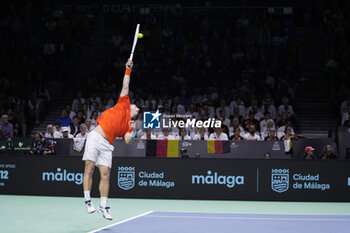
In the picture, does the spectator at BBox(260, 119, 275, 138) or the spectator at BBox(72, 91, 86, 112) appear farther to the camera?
the spectator at BBox(72, 91, 86, 112)

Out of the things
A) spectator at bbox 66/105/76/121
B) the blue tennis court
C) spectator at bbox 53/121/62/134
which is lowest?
the blue tennis court

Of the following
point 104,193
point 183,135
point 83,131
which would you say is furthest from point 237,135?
point 104,193

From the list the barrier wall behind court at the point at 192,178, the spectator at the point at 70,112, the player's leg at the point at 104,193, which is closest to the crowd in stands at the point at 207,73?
the spectator at the point at 70,112

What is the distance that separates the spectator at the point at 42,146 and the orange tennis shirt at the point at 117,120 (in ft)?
18.8

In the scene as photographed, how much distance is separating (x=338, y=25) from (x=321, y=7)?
2123mm

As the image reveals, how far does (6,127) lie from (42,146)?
8.97 ft

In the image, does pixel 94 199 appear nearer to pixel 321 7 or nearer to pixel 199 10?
pixel 199 10

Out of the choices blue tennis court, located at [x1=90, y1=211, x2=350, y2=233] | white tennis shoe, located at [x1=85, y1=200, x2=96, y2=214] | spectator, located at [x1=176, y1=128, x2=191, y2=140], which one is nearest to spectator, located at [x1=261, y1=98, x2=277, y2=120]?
spectator, located at [x1=176, y1=128, x2=191, y2=140]

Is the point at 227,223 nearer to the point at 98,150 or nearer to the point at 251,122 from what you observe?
the point at 98,150

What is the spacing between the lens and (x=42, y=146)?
15.6 m

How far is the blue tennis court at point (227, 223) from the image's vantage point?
9.66 m

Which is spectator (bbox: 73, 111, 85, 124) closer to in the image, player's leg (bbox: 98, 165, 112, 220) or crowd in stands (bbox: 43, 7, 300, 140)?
crowd in stands (bbox: 43, 7, 300, 140)

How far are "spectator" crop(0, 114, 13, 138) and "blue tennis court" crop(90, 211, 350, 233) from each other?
24.4 ft

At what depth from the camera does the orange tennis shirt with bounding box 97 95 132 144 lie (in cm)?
1020
